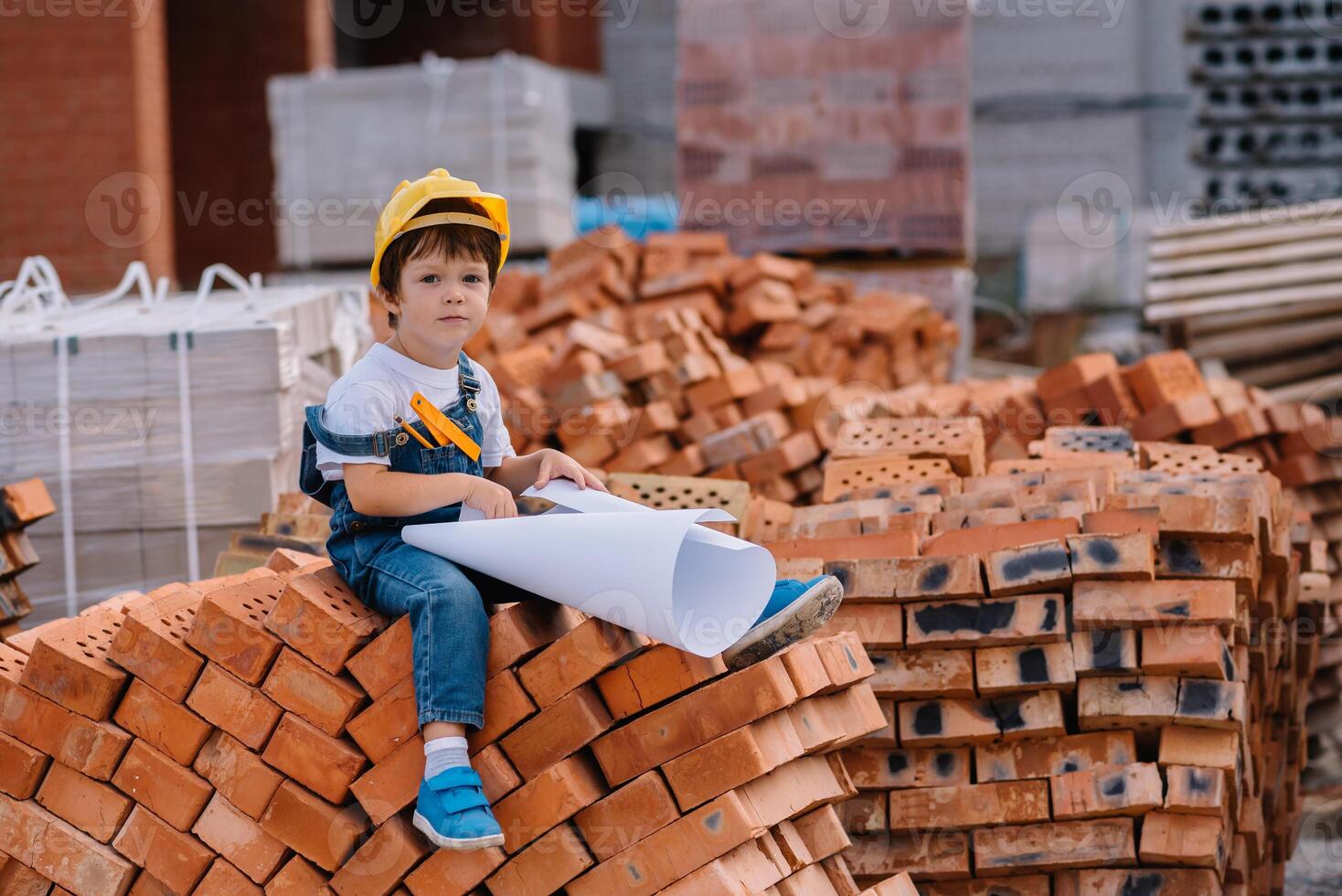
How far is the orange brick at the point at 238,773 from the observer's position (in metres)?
3.28

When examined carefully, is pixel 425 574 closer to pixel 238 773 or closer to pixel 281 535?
pixel 238 773

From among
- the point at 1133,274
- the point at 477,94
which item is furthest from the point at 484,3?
the point at 1133,274

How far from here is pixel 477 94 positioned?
1046cm

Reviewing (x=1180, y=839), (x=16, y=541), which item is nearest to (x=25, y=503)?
(x=16, y=541)

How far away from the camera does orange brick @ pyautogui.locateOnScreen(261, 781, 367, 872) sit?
126 inches

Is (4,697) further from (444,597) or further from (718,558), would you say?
(718,558)

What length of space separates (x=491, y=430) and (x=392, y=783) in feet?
2.79

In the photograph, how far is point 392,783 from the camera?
317cm

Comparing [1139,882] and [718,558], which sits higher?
[718,558]

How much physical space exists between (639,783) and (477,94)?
8.02 meters

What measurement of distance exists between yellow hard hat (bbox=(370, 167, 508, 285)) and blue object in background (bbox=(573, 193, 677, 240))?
8.15 m

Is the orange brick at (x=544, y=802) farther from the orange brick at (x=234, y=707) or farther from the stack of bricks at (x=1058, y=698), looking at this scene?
the stack of bricks at (x=1058, y=698)

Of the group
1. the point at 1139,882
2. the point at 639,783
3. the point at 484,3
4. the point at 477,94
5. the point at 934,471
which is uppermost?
the point at 484,3

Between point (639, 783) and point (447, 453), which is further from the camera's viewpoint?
point (447, 453)
